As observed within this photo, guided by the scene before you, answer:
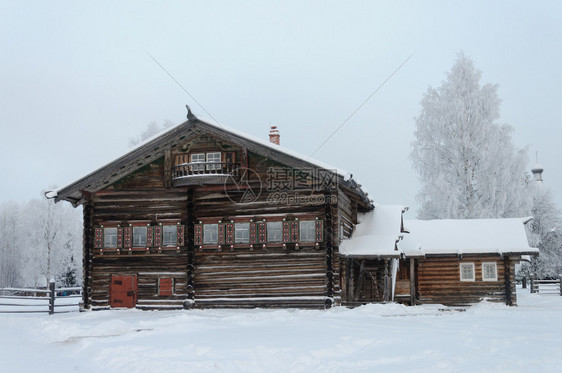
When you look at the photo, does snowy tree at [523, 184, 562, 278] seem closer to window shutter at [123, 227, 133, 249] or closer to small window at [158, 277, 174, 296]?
small window at [158, 277, 174, 296]

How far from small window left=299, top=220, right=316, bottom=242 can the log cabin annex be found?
43 mm

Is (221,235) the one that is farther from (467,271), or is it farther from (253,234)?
(467,271)

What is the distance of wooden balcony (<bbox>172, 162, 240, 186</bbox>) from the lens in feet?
80.6

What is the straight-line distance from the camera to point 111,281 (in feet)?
87.7

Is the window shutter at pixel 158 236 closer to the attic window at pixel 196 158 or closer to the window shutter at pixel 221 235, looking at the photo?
the window shutter at pixel 221 235

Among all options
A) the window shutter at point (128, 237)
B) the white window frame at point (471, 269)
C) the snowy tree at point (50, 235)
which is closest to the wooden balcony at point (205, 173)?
the window shutter at point (128, 237)

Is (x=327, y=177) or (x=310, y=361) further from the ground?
(x=327, y=177)

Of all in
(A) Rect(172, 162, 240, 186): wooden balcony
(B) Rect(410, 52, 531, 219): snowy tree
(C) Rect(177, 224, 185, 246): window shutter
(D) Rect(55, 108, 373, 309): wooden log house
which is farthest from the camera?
→ (B) Rect(410, 52, 531, 219): snowy tree

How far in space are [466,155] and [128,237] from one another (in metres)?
23.1

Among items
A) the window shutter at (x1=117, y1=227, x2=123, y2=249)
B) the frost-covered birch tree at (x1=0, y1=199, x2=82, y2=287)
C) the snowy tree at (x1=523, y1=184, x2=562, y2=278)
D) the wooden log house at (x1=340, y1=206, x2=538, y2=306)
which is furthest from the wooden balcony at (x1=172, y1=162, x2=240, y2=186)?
the snowy tree at (x1=523, y1=184, x2=562, y2=278)

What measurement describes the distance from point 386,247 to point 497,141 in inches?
661

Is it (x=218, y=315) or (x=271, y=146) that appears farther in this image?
(x=271, y=146)

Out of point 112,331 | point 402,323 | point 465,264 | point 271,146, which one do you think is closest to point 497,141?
point 465,264

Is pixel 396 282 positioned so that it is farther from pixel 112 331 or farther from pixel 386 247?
pixel 112 331
